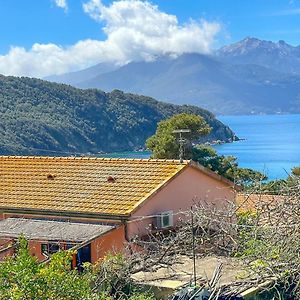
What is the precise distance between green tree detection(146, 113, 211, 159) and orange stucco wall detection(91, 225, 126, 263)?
20.7 metres

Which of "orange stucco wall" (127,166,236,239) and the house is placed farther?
"orange stucco wall" (127,166,236,239)

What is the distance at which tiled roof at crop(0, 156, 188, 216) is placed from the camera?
592 inches

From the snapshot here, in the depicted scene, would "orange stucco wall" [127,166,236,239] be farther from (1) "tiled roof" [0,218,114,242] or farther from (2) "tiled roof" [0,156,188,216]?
(1) "tiled roof" [0,218,114,242]

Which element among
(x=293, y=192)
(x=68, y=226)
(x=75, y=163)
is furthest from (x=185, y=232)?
(x=75, y=163)

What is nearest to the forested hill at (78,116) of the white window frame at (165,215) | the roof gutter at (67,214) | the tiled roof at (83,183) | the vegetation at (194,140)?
the vegetation at (194,140)

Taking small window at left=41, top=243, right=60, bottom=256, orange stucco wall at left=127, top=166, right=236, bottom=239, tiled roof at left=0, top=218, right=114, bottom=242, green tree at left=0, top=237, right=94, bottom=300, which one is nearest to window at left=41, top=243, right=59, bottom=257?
small window at left=41, top=243, right=60, bottom=256

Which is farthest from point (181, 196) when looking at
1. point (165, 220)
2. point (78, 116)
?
point (78, 116)

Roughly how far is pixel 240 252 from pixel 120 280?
73.3 inches

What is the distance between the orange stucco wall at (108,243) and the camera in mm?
13320

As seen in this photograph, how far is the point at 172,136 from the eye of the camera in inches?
1390

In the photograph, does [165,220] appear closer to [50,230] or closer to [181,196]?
[181,196]

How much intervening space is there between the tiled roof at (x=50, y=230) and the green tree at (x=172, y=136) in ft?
66.0

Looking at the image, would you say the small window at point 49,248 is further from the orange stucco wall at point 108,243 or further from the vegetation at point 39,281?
the vegetation at point 39,281

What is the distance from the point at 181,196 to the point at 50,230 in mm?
3534
